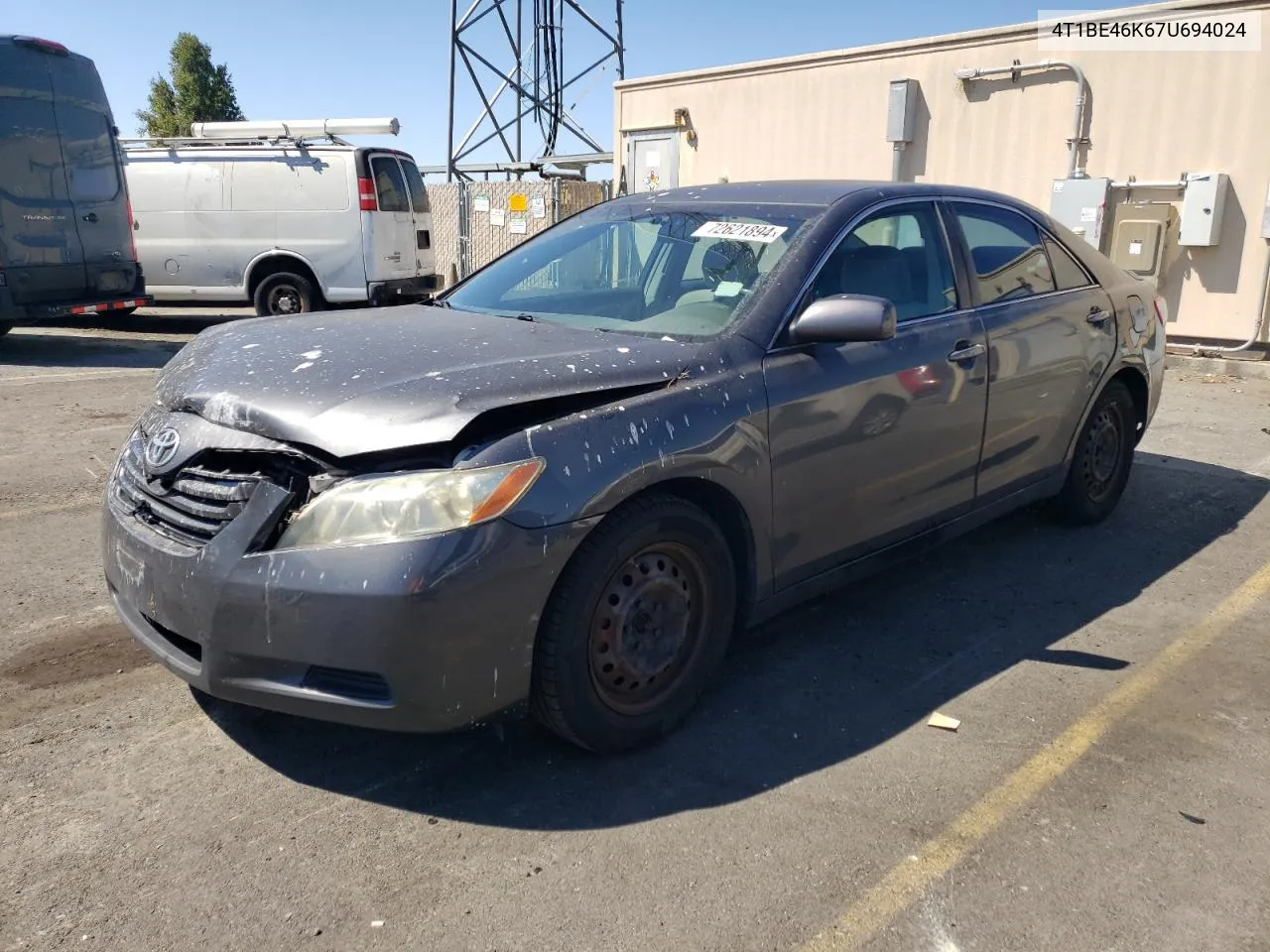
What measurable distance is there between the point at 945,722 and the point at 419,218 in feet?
36.9

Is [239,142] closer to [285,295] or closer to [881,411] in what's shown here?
[285,295]

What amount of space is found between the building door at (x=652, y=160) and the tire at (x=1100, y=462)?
1047 centimetres

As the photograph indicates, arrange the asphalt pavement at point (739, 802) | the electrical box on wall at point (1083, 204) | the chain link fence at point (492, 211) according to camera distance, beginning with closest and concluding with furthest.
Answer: the asphalt pavement at point (739, 802) < the electrical box on wall at point (1083, 204) < the chain link fence at point (492, 211)

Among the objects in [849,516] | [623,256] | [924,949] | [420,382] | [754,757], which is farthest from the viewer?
[623,256]

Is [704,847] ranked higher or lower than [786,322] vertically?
lower

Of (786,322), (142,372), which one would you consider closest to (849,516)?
(786,322)

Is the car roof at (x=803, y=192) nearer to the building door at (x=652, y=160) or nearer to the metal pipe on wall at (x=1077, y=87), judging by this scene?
the metal pipe on wall at (x=1077, y=87)

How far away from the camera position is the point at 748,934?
2316mm

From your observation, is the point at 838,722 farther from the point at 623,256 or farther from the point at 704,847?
the point at 623,256

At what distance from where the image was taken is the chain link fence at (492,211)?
16109 mm

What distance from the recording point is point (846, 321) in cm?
323

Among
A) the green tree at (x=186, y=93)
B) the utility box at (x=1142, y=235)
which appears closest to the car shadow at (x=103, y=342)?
the utility box at (x=1142, y=235)

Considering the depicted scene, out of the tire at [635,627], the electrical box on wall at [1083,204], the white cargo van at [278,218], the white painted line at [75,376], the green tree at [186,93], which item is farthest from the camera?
the green tree at [186,93]

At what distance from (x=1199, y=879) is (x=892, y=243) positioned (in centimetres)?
238
